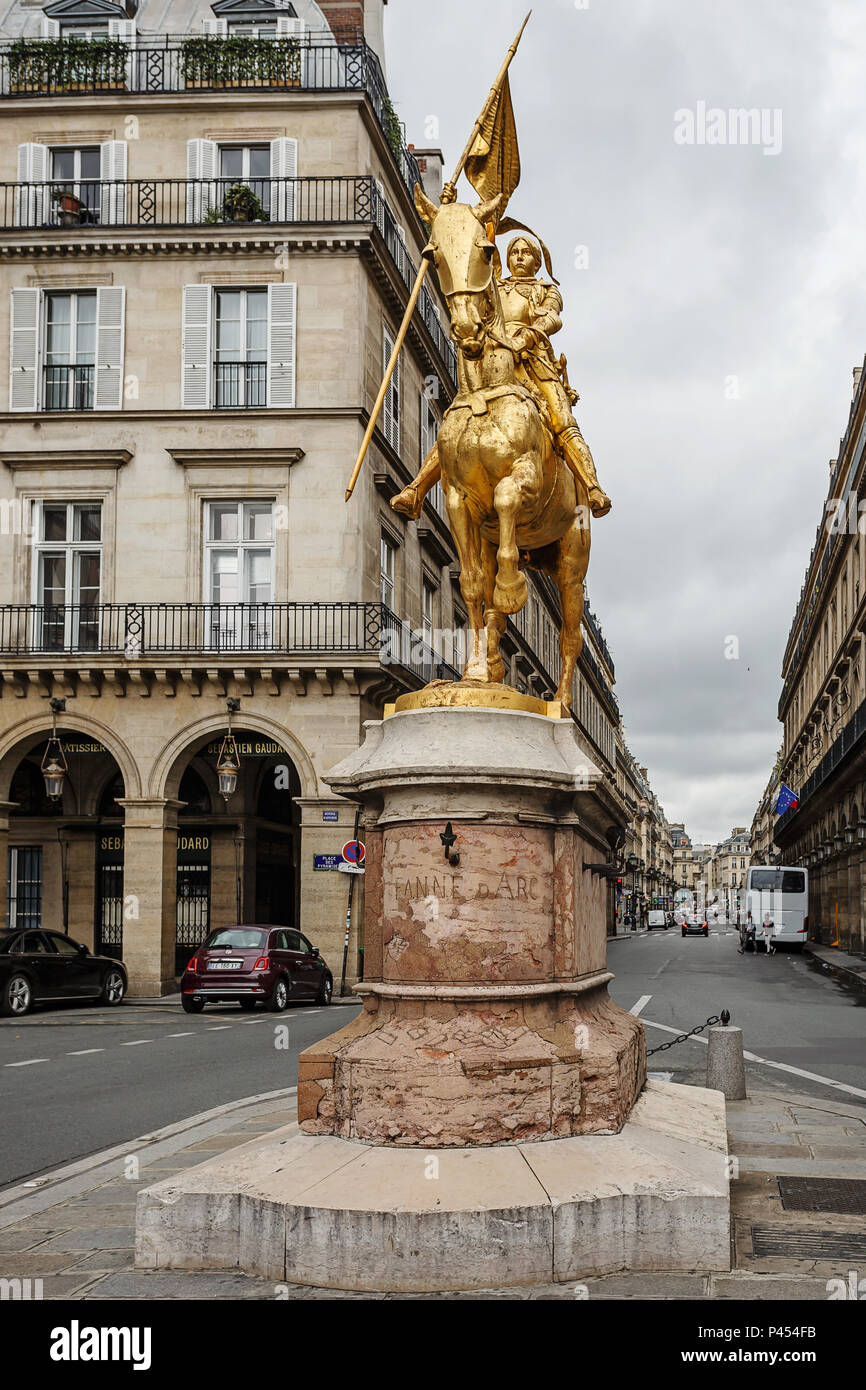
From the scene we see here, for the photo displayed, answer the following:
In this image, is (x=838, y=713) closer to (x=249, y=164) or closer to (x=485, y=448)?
(x=249, y=164)

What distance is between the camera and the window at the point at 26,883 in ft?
95.9

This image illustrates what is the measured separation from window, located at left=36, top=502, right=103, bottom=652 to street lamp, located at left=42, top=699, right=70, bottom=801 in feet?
4.10

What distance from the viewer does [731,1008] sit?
69.6 feet

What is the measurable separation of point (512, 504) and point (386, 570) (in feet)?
71.3

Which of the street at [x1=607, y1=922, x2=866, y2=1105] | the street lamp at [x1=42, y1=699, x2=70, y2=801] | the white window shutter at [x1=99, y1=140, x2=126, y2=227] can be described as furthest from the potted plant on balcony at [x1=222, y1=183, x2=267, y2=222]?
the street at [x1=607, y1=922, x2=866, y2=1105]

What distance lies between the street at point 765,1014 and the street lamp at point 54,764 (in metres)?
10.9

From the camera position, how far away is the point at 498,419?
7.19m

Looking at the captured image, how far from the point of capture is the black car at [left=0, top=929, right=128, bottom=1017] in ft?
67.6

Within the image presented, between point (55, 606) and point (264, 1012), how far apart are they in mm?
10013

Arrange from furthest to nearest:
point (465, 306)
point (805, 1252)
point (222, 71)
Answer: point (222, 71) < point (465, 306) < point (805, 1252)

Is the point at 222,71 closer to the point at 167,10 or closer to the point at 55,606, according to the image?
the point at 167,10

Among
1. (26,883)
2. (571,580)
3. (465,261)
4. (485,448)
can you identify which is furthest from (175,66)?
(485,448)

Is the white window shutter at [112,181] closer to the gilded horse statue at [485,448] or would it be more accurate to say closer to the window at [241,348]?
the window at [241,348]
